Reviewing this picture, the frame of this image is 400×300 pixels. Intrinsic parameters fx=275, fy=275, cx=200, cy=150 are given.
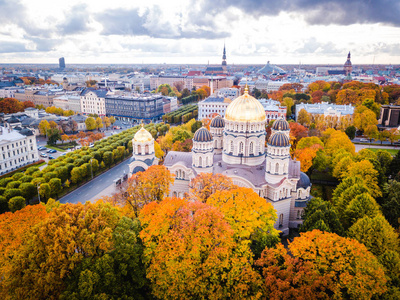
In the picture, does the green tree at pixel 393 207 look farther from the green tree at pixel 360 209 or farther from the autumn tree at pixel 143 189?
the autumn tree at pixel 143 189

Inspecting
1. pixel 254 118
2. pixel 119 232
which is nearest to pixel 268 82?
pixel 254 118

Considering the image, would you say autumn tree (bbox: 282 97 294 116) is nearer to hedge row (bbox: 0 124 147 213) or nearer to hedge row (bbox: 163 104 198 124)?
hedge row (bbox: 163 104 198 124)

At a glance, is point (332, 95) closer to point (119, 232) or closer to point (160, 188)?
point (160, 188)

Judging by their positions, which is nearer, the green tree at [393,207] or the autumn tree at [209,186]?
the autumn tree at [209,186]

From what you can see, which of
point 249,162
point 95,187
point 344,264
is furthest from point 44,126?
point 344,264

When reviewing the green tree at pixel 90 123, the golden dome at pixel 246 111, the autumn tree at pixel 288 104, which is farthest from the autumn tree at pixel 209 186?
the autumn tree at pixel 288 104
